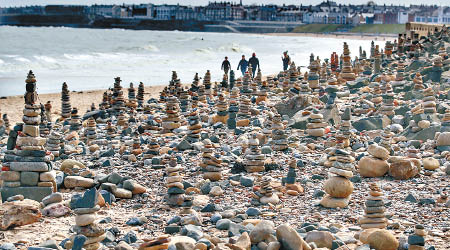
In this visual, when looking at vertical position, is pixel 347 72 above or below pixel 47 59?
above

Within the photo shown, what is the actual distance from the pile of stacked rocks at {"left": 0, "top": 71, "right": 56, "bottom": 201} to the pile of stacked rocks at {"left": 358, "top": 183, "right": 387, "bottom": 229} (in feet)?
14.4

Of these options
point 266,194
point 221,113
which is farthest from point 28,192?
point 221,113

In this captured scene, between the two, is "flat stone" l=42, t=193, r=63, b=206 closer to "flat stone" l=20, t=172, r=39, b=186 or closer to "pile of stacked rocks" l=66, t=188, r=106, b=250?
"flat stone" l=20, t=172, r=39, b=186

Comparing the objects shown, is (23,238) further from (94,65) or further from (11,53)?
(11,53)

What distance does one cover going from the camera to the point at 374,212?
6.95m

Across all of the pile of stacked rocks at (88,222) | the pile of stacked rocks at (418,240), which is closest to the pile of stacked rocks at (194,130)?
the pile of stacked rocks at (88,222)

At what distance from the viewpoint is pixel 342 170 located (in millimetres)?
8133

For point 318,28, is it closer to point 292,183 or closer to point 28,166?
point 292,183

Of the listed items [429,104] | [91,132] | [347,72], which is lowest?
[91,132]

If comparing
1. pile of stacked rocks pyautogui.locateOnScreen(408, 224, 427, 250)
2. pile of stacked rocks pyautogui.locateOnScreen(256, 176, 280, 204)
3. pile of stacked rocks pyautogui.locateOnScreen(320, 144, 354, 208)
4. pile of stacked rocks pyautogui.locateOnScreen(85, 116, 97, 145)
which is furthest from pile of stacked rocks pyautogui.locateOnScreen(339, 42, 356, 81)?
pile of stacked rocks pyautogui.locateOnScreen(408, 224, 427, 250)

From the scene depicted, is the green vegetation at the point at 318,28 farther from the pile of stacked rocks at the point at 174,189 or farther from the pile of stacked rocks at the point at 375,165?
the pile of stacked rocks at the point at 174,189

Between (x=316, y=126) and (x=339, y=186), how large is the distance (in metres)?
4.52

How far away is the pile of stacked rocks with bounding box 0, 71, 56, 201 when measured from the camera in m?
8.60

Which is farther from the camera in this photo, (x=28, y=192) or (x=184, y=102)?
(x=184, y=102)
